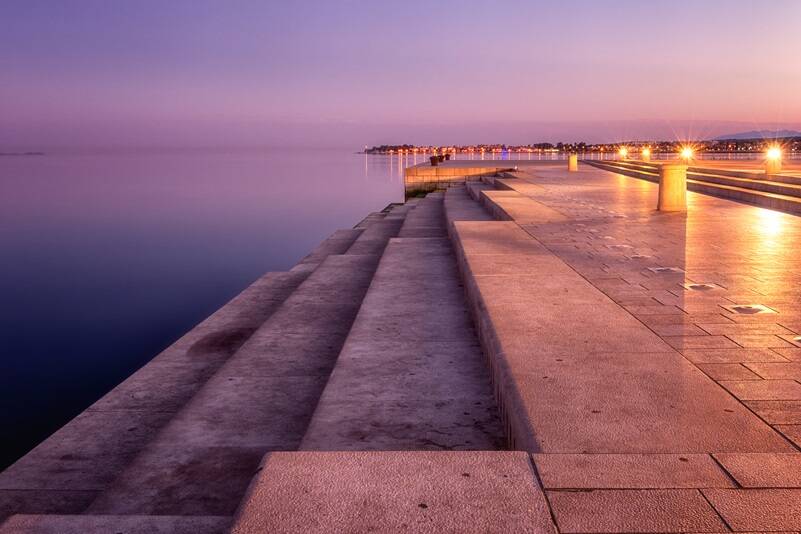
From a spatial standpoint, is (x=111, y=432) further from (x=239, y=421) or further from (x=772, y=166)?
(x=772, y=166)

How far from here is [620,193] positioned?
16859 millimetres

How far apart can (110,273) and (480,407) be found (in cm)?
2357

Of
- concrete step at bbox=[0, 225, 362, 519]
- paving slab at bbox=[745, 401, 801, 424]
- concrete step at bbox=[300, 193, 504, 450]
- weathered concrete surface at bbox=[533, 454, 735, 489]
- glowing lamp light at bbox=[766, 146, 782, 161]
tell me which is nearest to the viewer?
weathered concrete surface at bbox=[533, 454, 735, 489]

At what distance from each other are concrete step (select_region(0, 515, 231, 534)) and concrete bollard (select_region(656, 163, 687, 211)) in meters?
11.3

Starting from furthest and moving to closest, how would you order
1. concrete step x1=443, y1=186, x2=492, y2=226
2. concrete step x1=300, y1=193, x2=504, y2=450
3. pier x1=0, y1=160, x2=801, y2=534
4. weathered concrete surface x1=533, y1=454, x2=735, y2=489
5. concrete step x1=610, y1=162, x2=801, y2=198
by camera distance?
concrete step x1=610, y1=162, x2=801, y2=198, concrete step x1=443, y1=186, x2=492, y2=226, concrete step x1=300, y1=193, x2=504, y2=450, weathered concrete surface x1=533, y1=454, x2=735, y2=489, pier x1=0, y1=160, x2=801, y2=534

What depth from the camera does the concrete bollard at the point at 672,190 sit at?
40.2 ft

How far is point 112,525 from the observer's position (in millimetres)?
2754

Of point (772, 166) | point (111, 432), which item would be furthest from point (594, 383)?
point (772, 166)

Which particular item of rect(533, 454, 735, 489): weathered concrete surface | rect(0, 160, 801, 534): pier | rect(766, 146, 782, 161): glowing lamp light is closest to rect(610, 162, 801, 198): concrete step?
rect(766, 146, 782, 161): glowing lamp light

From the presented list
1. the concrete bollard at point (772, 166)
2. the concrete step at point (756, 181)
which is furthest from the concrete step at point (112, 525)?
the concrete bollard at point (772, 166)

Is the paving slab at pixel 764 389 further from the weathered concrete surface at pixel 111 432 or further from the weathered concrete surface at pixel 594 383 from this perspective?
the weathered concrete surface at pixel 111 432

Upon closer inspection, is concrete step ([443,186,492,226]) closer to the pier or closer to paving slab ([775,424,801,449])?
the pier

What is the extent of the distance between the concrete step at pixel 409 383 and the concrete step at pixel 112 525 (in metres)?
1.10

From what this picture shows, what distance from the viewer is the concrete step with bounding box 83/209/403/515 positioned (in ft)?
13.1
